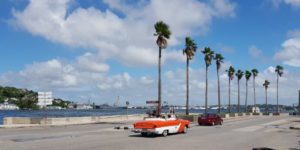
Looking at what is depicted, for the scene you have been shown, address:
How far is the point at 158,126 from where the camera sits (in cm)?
2939

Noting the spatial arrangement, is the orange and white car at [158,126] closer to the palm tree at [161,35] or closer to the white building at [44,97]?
the white building at [44,97]

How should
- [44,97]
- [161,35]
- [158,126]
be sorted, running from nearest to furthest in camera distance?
[158,126], [44,97], [161,35]

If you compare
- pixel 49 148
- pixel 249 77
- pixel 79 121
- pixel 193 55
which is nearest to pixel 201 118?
pixel 79 121

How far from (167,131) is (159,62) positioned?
30.5 metres

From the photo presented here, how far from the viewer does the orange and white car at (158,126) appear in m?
29.2

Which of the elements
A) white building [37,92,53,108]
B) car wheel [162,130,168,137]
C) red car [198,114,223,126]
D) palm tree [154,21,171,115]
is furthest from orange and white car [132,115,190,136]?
palm tree [154,21,171,115]

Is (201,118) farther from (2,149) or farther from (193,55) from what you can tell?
(2,149)

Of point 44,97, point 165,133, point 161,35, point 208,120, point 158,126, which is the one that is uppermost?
point 161,35

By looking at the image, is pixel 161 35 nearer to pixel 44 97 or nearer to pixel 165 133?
pixel 44 97

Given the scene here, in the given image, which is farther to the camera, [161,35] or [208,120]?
[161,35]

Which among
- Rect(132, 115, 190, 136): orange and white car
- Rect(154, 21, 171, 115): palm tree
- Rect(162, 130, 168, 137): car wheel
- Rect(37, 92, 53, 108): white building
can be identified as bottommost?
Rect(162, 130, 168, 137): car wheel

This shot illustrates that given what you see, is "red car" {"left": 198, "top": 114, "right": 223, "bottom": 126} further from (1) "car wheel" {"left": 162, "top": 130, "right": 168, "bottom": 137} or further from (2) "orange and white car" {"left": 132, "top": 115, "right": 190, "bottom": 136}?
(1) "car wheel" {"left": 162, "top": 130, "right": 168, "bottom": 137}

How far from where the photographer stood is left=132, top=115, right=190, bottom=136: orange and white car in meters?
29.2

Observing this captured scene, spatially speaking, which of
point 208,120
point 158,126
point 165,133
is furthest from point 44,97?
point 158,126
